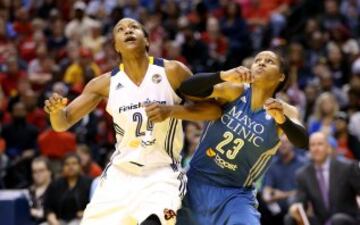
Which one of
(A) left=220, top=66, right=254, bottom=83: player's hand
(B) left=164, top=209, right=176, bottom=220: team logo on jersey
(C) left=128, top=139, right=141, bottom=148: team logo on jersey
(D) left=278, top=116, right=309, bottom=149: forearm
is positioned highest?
(A) left=220, top=66, right=254, bottom=83: player's hand

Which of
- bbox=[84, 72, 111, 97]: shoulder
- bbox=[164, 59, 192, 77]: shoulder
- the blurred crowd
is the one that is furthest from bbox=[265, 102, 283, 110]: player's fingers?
the blurred crowd

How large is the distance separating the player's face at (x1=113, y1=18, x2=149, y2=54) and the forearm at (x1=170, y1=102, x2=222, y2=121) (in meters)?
0.56

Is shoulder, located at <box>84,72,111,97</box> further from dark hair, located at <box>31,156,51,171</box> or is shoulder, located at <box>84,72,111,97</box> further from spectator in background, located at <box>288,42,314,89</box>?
spectator in background, located at <box>288,42,314,89</box>

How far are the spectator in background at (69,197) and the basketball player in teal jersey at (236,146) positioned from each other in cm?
372

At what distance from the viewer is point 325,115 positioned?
11.9 meters

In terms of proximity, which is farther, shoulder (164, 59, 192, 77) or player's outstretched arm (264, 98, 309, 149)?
shoulder (164, 59, 192, 77)

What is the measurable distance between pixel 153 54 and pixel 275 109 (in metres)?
8.24

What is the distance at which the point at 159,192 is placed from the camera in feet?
20.7

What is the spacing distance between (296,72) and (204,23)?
282 cm

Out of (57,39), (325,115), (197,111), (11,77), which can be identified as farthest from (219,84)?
(57,39)

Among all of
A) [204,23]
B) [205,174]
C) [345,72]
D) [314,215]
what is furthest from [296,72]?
[205,174]

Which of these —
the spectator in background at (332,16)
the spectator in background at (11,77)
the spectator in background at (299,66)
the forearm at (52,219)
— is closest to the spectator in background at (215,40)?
the spectator in background at (299,66)

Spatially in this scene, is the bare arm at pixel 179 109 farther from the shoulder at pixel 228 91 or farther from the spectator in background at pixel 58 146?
the spectator in background at pixel 58 146

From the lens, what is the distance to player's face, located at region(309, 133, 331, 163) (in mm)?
9797
